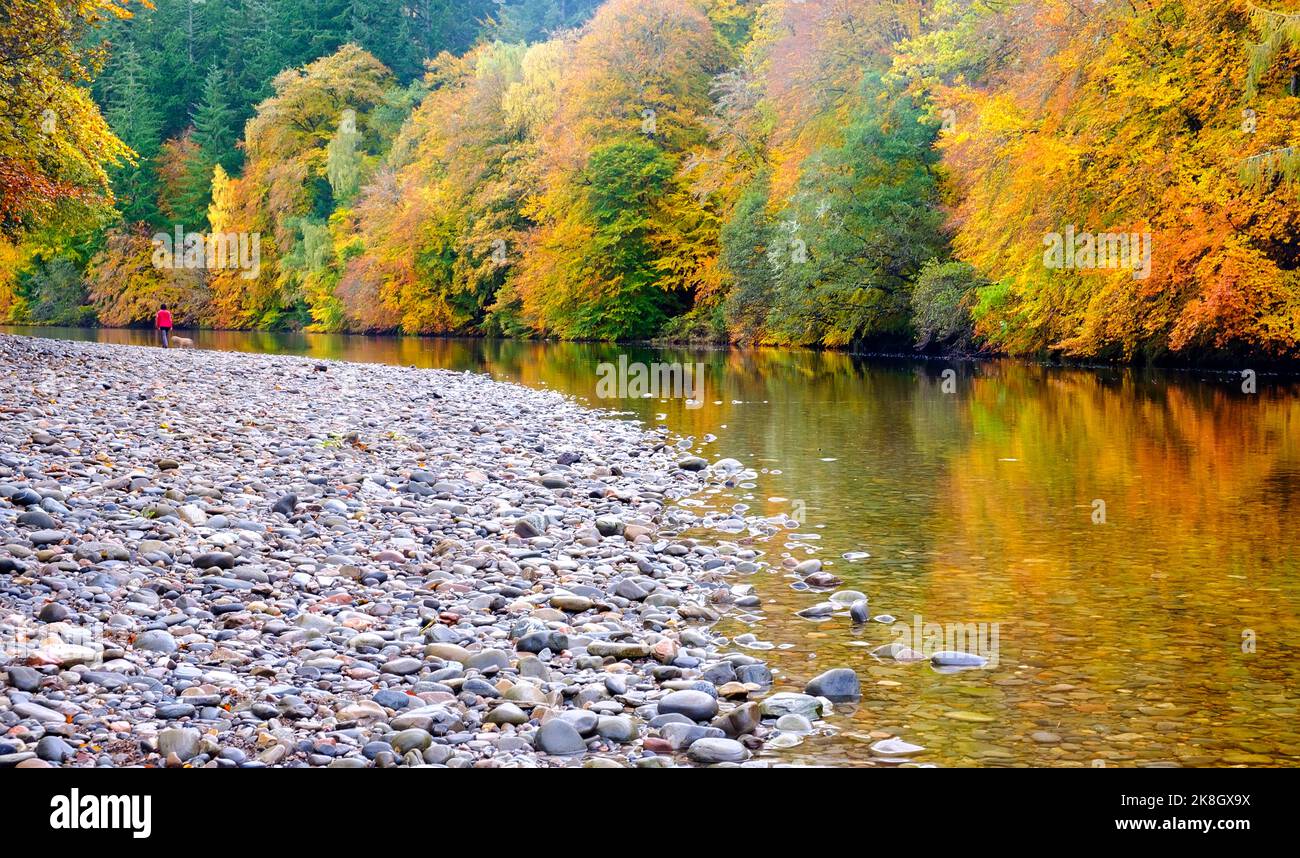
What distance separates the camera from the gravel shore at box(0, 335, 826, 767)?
15.3 ft

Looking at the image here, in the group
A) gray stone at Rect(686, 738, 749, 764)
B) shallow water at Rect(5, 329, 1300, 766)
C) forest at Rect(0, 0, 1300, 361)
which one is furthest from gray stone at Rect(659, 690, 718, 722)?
forest at Rect(0, 0, 1300, 361)

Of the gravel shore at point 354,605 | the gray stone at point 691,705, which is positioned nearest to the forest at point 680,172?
the gravel shore at point 354,605

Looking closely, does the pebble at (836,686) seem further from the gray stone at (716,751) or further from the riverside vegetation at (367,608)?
the gray stone at (716,751)

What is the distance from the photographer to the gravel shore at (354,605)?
4.65 metres

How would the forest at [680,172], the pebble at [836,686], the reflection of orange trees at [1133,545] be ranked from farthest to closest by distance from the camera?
the forest at [680,172], the reflection of orange trees at [1133,545], the pebble at [836,686]

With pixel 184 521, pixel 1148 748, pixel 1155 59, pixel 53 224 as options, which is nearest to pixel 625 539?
pixel 184 521

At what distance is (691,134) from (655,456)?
33.5 m

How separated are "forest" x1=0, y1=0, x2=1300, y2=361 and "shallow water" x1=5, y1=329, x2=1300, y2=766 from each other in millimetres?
5288

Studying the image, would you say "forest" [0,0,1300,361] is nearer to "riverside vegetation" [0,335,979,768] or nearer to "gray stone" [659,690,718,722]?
"riverside vegetation" [0,335,979,768]

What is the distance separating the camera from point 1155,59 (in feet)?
75.2

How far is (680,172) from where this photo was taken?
43844 millimetres

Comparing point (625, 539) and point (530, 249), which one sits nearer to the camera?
point (625, 539)

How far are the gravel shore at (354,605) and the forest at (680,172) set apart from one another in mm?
12469
